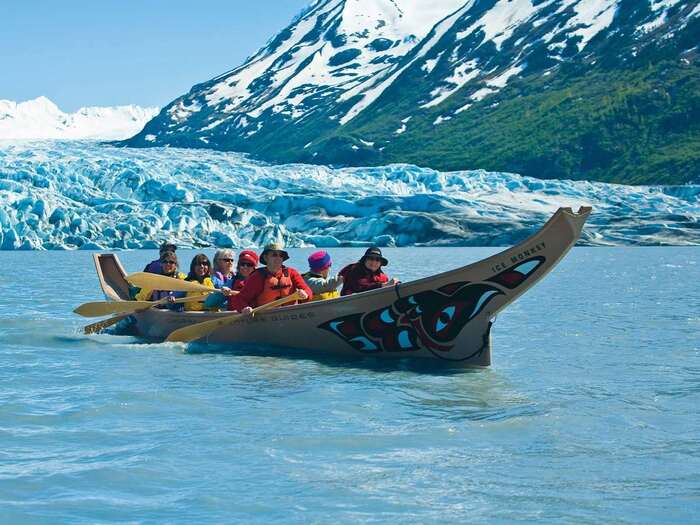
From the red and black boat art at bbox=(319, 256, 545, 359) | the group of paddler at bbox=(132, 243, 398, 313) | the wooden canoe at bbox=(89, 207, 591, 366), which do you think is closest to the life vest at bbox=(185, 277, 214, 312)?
the group of paddler at bbox=(132, 243, 398, 313)

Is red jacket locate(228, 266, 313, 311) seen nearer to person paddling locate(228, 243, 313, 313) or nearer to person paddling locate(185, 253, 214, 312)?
person paddling locate(228, 243, 313, 313)

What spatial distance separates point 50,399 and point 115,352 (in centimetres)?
417

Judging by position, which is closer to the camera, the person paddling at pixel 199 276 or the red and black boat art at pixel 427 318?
the red and black boat art at pixel 427 318

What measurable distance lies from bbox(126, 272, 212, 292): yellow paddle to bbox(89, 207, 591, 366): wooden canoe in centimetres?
138

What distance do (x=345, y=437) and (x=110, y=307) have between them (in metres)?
8.33

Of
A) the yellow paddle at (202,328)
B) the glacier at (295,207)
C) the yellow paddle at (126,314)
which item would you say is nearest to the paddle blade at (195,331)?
the yellow paddle at (202,328)

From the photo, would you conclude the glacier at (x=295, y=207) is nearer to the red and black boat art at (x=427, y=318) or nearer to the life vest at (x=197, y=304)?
the life vest at (x=197, y=304)

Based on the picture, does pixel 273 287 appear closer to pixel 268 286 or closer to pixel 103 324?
pixel 268 286

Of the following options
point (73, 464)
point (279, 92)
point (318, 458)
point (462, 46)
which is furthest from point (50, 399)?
point (279, 92)

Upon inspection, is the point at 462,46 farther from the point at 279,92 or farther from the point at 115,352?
the point at 115,352

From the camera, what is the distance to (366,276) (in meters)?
13.6

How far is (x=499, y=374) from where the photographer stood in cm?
1246

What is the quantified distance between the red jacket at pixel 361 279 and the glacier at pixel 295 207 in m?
49.7

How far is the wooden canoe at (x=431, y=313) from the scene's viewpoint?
38.9 ft
